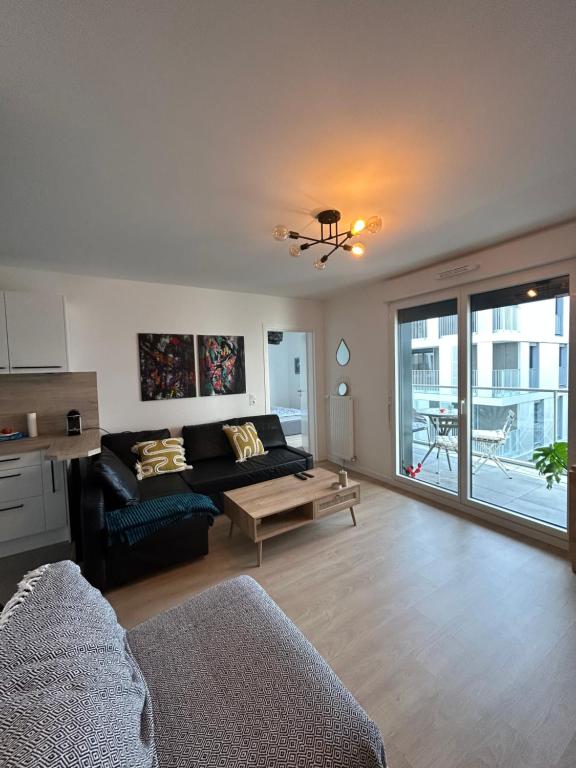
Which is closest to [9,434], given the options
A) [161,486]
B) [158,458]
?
[158,458]

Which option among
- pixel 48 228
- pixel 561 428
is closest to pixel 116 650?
pixel 48 228

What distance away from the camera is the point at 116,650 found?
0.93 m

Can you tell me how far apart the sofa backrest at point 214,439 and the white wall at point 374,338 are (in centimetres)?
122

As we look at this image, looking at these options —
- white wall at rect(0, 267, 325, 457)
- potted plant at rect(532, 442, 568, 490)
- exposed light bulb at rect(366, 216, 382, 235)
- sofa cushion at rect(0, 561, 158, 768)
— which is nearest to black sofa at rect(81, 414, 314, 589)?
white wall at rect(0, 267, 325, 457)

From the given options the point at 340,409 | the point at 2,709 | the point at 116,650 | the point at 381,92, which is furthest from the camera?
the point at 340,409

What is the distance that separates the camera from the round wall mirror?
15.1ft

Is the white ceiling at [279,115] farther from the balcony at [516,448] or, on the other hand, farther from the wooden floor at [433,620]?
the wooden floor at [433,620]

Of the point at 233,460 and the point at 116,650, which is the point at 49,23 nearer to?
the point at 116,650

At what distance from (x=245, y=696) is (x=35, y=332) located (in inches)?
128

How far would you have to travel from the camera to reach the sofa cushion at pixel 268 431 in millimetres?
4180

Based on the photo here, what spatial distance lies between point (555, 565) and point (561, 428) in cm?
104

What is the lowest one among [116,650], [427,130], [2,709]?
[116,650]

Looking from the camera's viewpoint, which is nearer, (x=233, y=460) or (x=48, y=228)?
(x=48, y=228)

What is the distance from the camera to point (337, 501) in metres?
2.86
